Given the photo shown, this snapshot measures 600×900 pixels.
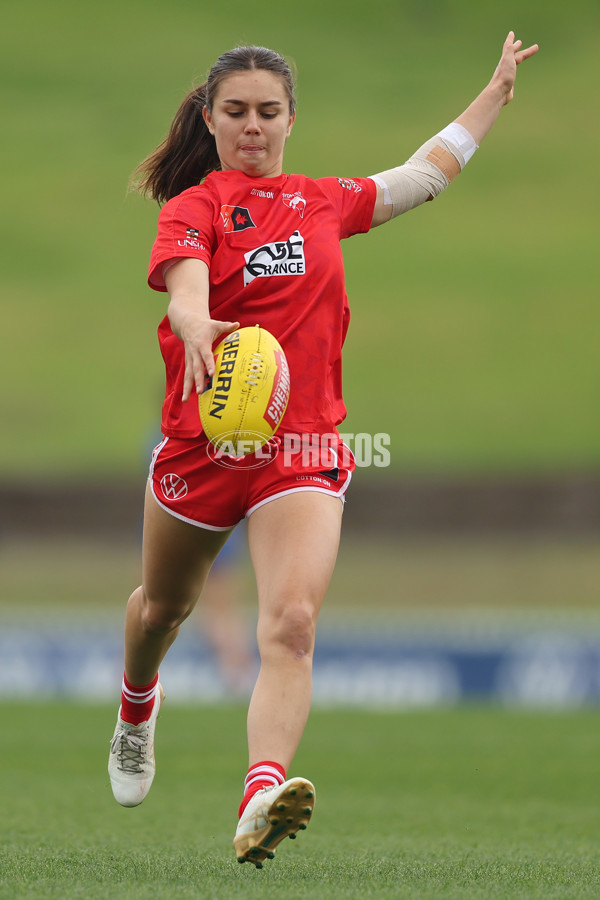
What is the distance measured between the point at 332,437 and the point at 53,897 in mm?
1510

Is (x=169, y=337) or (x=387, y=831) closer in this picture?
(x=169, y=337)

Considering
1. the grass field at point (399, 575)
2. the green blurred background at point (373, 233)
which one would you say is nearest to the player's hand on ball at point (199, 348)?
the grass field at point (399, 575)

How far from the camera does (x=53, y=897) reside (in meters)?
3.20

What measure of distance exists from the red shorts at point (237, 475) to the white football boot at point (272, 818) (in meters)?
0.88

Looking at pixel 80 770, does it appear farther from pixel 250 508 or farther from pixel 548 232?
pixel 548 232

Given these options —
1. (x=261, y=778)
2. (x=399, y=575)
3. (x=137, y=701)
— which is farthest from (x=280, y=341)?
(x=399, y=575)

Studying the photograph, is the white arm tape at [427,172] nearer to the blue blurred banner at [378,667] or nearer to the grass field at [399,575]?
the blue blurred banner at [378,667]

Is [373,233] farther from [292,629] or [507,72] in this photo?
[292,629]

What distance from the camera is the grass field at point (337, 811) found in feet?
11.6

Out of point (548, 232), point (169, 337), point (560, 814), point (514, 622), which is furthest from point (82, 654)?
point (548, 232)

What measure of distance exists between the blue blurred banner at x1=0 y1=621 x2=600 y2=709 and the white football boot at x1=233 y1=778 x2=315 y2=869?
8181 mm

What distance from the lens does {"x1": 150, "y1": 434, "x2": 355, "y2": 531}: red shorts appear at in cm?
387

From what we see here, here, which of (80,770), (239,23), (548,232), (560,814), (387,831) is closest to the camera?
(387,831)

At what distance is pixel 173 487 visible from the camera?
158 inches
